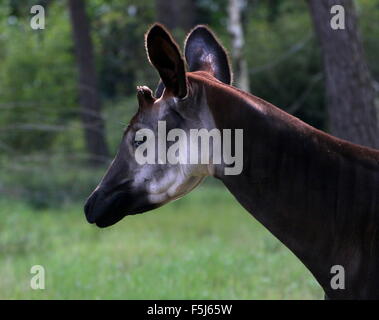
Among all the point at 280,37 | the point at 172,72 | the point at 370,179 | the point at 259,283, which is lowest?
the point at 259,283

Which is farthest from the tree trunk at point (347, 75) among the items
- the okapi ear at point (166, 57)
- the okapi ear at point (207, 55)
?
the okapi ear at point (166, 57)

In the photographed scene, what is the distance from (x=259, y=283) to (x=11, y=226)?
6.41m

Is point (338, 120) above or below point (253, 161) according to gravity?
above

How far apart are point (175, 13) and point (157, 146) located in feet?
50.1

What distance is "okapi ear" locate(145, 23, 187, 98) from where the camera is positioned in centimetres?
312

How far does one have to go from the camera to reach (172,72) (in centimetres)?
318

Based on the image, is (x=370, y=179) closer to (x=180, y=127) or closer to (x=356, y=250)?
(x=356, y=250)

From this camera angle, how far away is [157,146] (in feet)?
10.8

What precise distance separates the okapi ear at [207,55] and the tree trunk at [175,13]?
13.5 m

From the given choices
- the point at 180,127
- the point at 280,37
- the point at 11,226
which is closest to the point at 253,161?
the point at 180,127

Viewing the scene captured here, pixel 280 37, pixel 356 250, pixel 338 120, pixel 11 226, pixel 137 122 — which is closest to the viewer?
pixel 356 250

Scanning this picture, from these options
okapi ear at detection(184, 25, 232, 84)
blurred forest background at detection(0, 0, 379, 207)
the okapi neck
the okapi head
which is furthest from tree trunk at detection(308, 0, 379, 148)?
blurred forest background at detection(0, 0, 379, 207)

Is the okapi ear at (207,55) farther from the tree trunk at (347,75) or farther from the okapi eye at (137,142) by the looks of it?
the tree trunk at (347,75)
